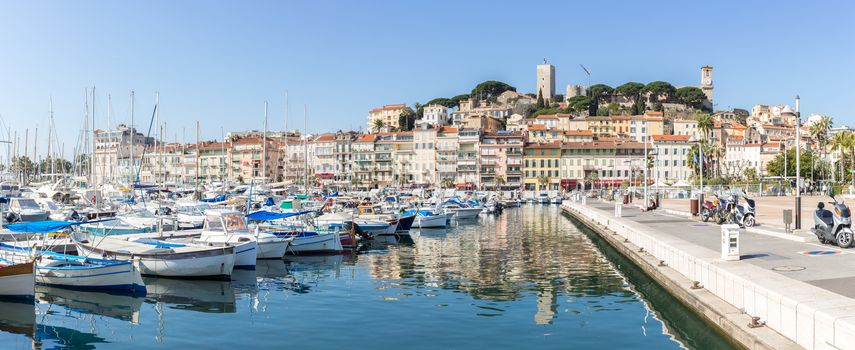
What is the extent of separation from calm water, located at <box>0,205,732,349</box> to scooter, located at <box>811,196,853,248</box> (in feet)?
17.6

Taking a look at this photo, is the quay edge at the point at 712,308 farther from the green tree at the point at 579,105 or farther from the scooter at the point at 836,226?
the green tree at the point at 579,105

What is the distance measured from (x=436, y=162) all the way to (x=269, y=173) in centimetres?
3831

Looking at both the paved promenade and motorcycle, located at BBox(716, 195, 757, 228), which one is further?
the paved promenade

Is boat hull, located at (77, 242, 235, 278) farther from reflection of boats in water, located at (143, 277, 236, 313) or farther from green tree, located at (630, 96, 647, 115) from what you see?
green tree, located at (630, 96, 647, 115)

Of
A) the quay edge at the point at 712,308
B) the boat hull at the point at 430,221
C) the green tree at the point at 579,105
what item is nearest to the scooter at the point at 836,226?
the quay edge at the point at 712,308

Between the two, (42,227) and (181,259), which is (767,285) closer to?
(181,259)

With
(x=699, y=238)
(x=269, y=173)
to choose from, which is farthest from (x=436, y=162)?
(x=699, y=238)

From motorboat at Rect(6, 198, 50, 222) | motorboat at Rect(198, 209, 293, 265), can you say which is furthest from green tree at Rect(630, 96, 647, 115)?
motorboat at Rect(198, 209, 293, 265)

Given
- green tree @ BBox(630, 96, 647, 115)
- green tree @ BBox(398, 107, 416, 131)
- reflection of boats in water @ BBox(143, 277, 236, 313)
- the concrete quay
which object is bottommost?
reflection of boats in water @ BBox(143, 277, 236, 313)

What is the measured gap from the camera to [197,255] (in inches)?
985

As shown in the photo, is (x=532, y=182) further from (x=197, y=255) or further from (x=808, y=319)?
(x=808, y=319)

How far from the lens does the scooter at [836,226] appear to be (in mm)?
20609

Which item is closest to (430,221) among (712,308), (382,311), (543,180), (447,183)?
(382,311)

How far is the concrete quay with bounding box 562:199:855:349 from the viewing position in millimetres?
11250
